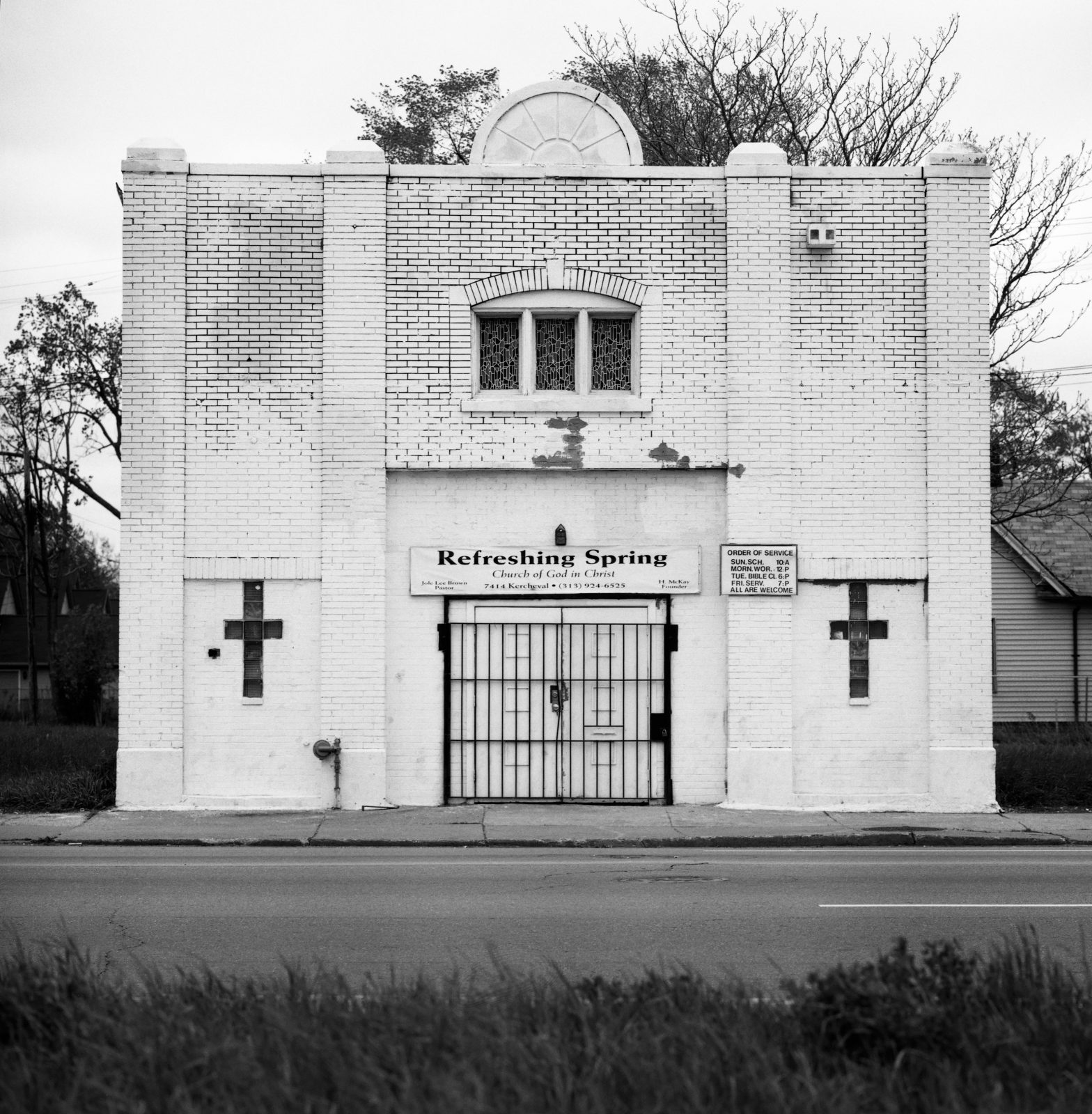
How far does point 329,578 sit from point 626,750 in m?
3.71

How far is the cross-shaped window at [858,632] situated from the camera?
15922mm

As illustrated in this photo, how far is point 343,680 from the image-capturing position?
51.2 ft

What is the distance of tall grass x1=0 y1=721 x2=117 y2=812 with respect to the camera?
15727 mm

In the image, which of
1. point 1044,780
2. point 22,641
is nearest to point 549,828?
point 1044,780

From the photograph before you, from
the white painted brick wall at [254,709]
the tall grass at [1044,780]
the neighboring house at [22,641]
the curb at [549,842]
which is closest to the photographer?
the curb at [549,842]

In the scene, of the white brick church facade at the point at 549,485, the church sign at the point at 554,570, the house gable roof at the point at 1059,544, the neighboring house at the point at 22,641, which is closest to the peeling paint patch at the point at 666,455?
the white brick church facade at the point at 549,485

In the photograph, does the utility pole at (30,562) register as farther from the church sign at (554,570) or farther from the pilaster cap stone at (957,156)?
the pilaster cap stone at (957,156)

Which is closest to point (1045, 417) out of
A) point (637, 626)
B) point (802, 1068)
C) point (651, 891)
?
point (637, 626)

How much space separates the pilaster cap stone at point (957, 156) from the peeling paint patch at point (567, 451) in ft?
15.9

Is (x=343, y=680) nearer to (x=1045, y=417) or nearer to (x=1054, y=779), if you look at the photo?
(x=1054, y=779)

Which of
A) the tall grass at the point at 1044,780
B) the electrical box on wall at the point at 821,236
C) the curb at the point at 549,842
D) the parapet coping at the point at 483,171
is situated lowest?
the curb at the point at 549,842

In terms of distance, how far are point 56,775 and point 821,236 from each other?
10325mm

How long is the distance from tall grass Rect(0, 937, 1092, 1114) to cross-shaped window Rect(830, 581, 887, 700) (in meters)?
9.46

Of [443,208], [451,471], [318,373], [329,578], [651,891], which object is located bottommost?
[651,891]
